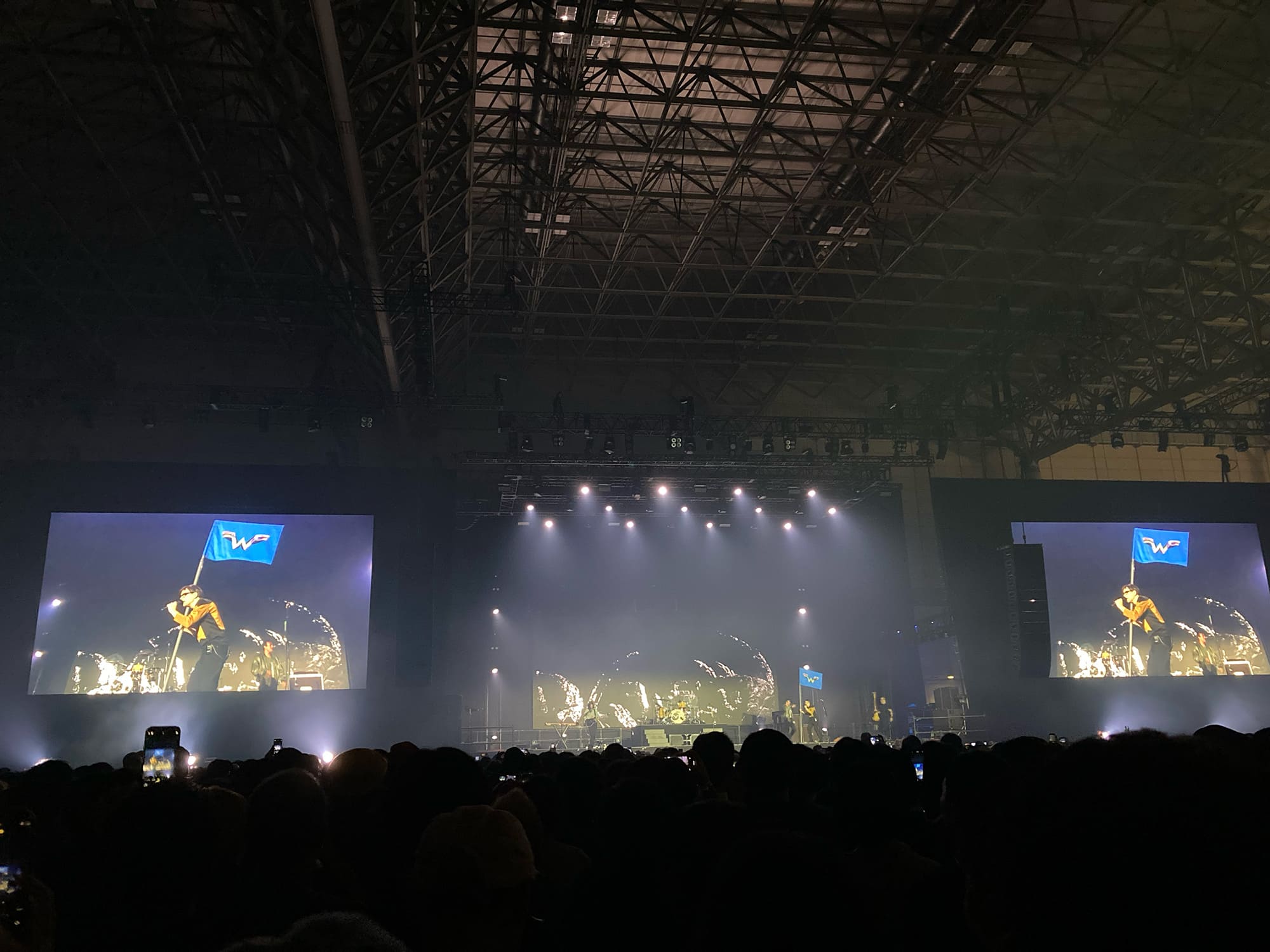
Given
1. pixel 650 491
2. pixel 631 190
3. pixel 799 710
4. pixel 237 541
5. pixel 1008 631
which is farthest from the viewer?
pixel 799 710

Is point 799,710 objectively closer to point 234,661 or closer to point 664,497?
point 664,497

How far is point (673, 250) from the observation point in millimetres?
16125

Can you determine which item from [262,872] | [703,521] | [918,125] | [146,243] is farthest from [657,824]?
[703,521]

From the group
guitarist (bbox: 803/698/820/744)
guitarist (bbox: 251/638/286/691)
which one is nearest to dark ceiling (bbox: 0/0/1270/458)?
guitarist (bbox: 251/638/286/691)

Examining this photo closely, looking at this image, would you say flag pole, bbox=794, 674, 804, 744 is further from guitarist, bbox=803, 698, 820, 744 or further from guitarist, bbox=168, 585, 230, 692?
guitarist, bbox=168, 585, 230, 692

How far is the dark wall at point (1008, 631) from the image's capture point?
61.6 ft

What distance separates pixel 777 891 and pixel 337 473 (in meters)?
18.1

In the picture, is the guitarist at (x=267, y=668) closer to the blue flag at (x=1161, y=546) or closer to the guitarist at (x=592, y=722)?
the guitarist at (x=592, y=722)

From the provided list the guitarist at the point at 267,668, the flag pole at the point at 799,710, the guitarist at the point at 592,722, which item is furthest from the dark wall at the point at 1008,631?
the guitarist at the point at 267,668

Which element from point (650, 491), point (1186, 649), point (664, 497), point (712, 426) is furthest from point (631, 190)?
point (1186, 649)

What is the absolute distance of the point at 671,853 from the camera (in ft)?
7.37

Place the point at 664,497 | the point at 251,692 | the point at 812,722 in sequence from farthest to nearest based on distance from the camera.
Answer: the point at 812,722
the point at 664,497
the point at 251,692

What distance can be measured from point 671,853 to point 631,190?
12673mm

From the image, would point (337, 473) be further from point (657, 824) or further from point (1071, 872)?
point (1071, 872)
